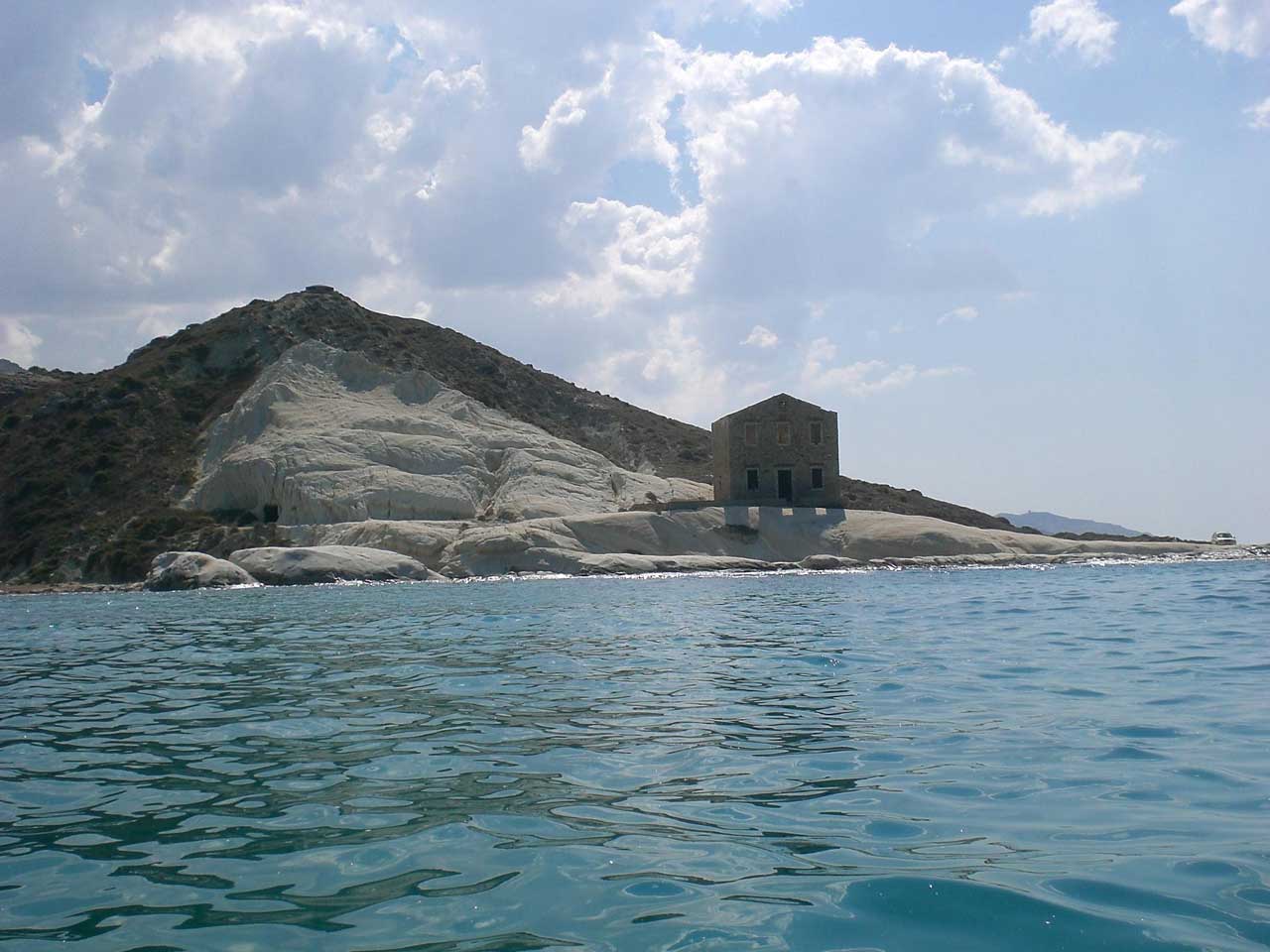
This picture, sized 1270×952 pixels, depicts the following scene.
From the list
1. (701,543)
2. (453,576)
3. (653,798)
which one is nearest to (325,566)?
(453,576)

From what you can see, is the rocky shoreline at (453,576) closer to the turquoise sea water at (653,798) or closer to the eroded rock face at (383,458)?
the eroded rock face at (383,458)

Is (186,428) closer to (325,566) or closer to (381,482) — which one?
(381,482)

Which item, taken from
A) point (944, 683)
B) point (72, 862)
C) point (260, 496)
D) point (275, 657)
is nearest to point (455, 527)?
point (260, 496)

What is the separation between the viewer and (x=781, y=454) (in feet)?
196

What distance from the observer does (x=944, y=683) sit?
11398mm

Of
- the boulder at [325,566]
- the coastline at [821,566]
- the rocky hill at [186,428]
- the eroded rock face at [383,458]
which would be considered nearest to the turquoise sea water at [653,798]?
the boulder at [325,566]

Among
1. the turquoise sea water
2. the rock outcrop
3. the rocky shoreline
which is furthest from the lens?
the rock outcrop

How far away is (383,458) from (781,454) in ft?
72.7

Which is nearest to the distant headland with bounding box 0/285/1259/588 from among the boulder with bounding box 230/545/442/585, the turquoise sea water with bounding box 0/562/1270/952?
the boulder with bounding box 230/545/442/585

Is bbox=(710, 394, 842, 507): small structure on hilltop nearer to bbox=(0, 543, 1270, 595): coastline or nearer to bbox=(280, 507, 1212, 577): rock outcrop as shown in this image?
bbox=(280, 507, 1212, 577): rock outcrop

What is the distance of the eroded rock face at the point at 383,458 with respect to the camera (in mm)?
60031

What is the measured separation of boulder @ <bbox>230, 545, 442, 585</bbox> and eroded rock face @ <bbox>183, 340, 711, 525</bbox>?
12.3 metres

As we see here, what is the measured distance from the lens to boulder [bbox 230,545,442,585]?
1743 inches

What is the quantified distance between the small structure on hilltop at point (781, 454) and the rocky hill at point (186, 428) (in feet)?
36.5
